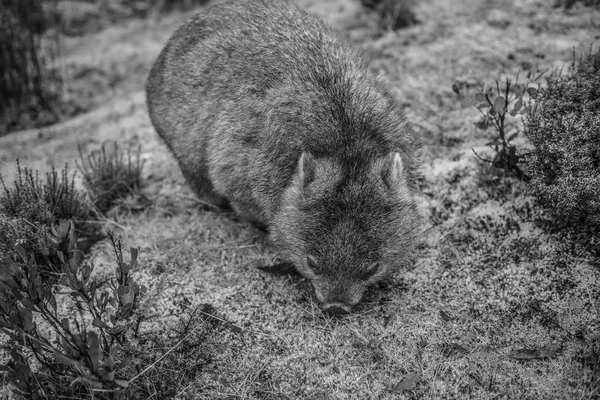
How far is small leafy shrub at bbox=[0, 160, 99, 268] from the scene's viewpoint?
13.0ft

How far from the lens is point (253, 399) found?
3.23 meters

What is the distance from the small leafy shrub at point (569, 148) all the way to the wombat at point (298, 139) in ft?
3.12

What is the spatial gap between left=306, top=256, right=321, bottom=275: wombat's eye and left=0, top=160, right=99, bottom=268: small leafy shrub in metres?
2.06

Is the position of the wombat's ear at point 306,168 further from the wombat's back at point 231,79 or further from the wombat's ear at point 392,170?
the wombat's ear at point 392,170

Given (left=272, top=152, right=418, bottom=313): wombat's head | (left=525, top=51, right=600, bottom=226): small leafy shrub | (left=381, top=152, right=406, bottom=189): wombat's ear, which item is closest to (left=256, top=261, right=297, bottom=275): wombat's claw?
(left=272, top=152, right=418, bottom=313): wombat's head

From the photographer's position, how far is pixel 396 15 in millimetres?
7109

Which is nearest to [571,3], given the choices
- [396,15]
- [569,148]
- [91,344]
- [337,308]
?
[396,15]

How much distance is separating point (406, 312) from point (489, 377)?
700 millimetres

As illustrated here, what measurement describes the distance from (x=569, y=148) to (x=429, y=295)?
4.80 ft

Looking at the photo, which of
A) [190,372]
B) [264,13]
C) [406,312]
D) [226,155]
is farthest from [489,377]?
[264,13]

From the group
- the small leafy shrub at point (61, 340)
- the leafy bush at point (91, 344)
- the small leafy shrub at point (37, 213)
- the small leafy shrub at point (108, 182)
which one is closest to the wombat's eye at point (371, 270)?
the leafy bush at point (91, 344)

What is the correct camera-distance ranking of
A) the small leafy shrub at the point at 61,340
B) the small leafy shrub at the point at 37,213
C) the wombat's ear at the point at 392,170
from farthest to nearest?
the small leafy shrub at the point at 37,213, the wombat's ear at the point at 392,170, the small leafy shrub at the point at 61,340

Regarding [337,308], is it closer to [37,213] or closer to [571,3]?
[37,213]

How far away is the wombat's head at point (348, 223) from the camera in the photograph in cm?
342
